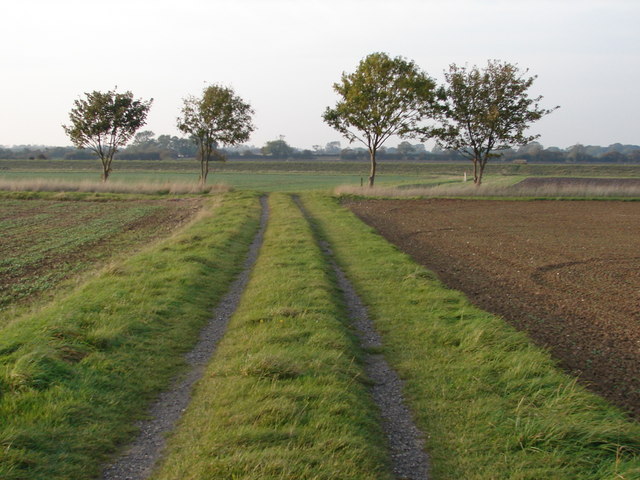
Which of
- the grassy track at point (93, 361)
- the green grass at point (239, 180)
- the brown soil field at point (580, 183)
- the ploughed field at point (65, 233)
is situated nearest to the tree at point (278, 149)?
the green grass at point (239, 180)

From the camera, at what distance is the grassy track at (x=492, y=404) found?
4.36m

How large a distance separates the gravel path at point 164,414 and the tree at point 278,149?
433 feet

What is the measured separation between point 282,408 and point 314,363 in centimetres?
125

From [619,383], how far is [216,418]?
4561 mm

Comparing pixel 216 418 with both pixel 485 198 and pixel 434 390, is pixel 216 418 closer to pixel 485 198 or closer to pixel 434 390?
pixel 434 390

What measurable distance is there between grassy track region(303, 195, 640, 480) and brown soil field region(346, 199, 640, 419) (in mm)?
629

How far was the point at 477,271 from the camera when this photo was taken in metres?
12.5

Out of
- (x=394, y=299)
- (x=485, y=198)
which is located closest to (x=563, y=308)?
(x=394, y=299)

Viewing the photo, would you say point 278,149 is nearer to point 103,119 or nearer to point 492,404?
point 103,119

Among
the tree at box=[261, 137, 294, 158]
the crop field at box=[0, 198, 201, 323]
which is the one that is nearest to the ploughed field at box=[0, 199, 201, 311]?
the crop field at box=[0, 198, 201, 323]

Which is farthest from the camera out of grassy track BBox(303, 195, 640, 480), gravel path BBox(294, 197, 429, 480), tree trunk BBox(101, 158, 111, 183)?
tree trunk BBox(101, 158, 111, 183)

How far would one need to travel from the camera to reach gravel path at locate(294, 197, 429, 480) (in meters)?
4.48

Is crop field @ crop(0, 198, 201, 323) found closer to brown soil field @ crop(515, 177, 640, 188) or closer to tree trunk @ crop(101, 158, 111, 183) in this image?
tree trunk @ crop(101, 158, 111, 183)

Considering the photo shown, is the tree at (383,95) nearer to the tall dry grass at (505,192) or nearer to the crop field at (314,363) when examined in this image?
the tall dry grass at (505,192)
